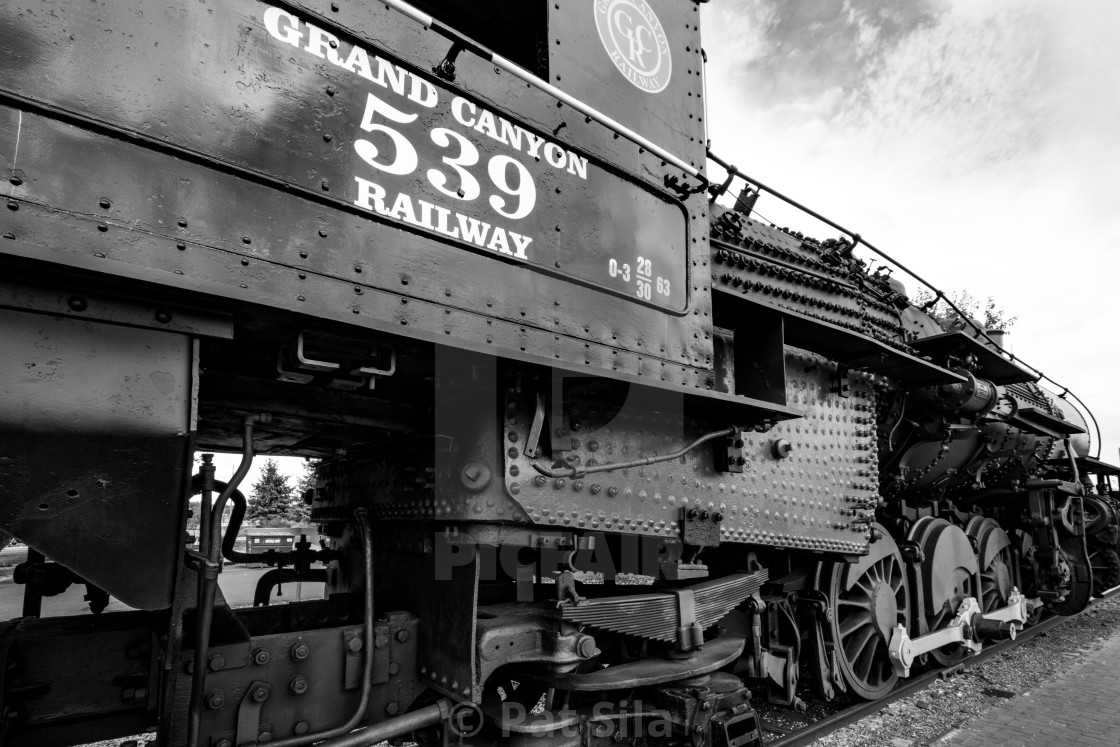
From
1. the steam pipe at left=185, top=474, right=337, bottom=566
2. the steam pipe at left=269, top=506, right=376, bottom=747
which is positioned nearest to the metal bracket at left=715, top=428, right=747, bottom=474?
the steam pipe at left=269, top=506, right=376, bottom=747

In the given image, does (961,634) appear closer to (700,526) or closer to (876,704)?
(876,704)

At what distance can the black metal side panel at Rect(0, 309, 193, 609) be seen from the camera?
146cm

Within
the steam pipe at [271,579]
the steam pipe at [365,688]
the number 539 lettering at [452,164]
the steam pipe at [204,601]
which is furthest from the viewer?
the steam pipe at [271,579]

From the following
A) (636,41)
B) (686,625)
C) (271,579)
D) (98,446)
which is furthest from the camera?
(271,579)

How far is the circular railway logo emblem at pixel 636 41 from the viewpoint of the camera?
10.2 ft

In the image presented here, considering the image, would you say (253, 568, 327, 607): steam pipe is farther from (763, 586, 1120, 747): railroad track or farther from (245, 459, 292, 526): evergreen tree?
(245, 459, 292, 526): evergreen tree

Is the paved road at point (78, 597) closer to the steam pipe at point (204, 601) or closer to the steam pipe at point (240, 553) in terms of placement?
the steam pipe at point (240, 553)

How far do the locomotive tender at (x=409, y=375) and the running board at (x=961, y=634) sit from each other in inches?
30.4

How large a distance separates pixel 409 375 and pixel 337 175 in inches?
29.1

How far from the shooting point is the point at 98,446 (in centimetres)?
156

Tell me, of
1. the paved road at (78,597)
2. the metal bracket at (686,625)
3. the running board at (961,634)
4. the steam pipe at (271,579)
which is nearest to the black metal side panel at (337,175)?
the metal bracket at (686,625)

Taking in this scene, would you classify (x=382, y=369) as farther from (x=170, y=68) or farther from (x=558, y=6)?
(x=558, y=6)

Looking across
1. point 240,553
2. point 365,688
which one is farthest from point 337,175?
point 240,553

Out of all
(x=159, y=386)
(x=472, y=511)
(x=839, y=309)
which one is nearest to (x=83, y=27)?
(x=159, y=386)
